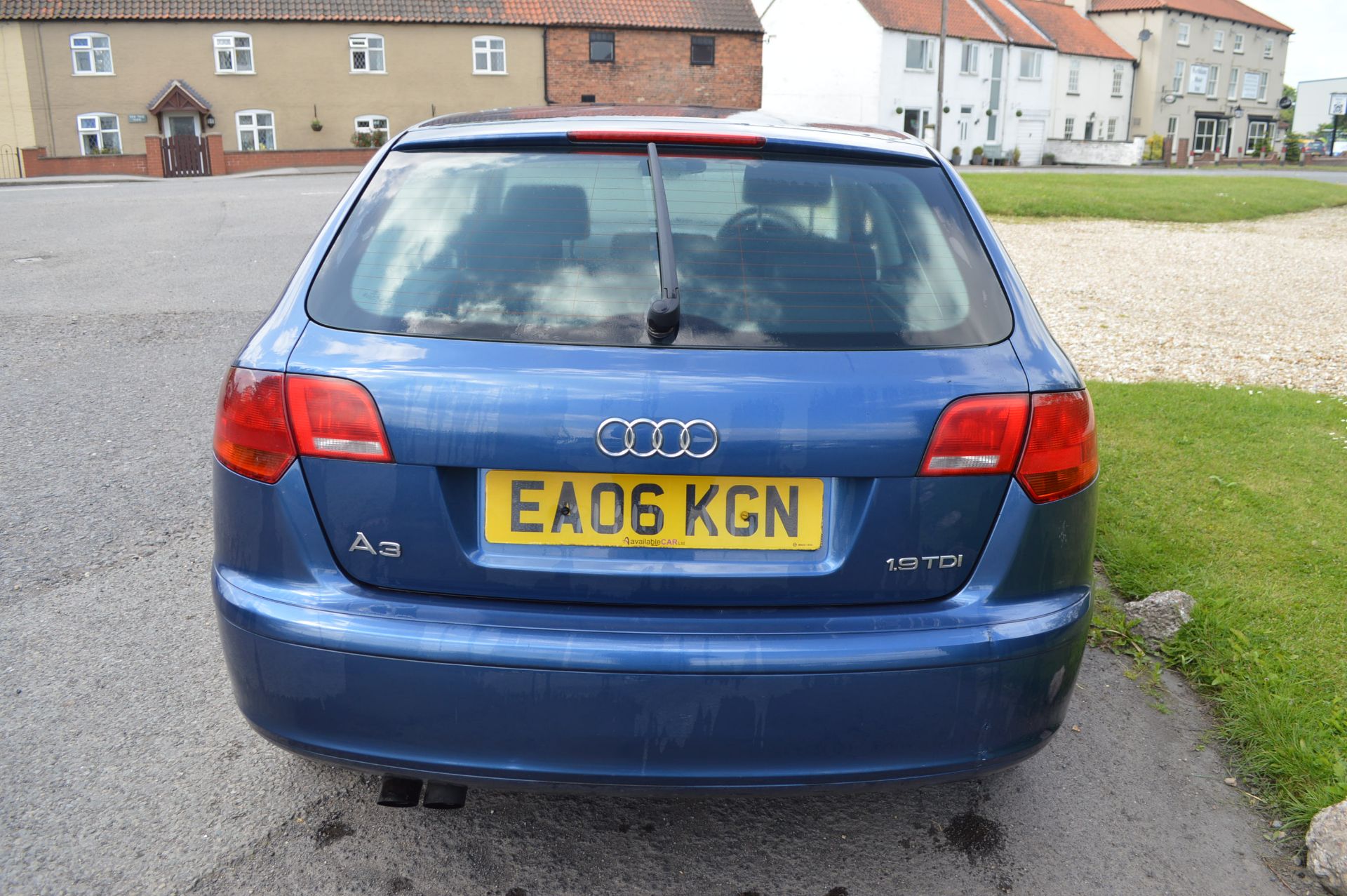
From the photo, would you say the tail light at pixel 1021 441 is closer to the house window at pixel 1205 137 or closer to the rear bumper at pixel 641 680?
the rear bumper at pixel 641 680

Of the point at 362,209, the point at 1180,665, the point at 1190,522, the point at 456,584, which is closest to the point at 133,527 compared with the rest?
the point at 362,209

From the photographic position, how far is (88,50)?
141 feet

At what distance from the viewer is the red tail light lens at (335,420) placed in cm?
215

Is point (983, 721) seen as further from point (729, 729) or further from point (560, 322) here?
point (560, 322)

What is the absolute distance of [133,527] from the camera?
4.54 meters

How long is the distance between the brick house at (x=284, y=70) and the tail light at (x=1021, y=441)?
42.6 m

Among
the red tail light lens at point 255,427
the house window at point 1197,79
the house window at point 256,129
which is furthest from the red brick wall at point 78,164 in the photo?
the house window at point 1197,79

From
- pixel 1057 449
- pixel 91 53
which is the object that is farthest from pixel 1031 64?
pixel 1057 449

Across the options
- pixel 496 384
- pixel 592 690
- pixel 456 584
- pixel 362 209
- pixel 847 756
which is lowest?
pixel 847 756

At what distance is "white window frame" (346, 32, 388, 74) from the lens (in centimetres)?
4578

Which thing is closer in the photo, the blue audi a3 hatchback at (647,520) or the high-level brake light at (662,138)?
the blue audi a3 hatchback at (647,520)

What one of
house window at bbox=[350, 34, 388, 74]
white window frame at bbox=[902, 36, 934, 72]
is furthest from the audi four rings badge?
white window frame at bbox=[902, 36, 934, 72]

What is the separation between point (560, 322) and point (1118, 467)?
13.1 feet

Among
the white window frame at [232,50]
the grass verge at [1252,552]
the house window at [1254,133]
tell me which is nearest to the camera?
the grass verge at [1252,552]
